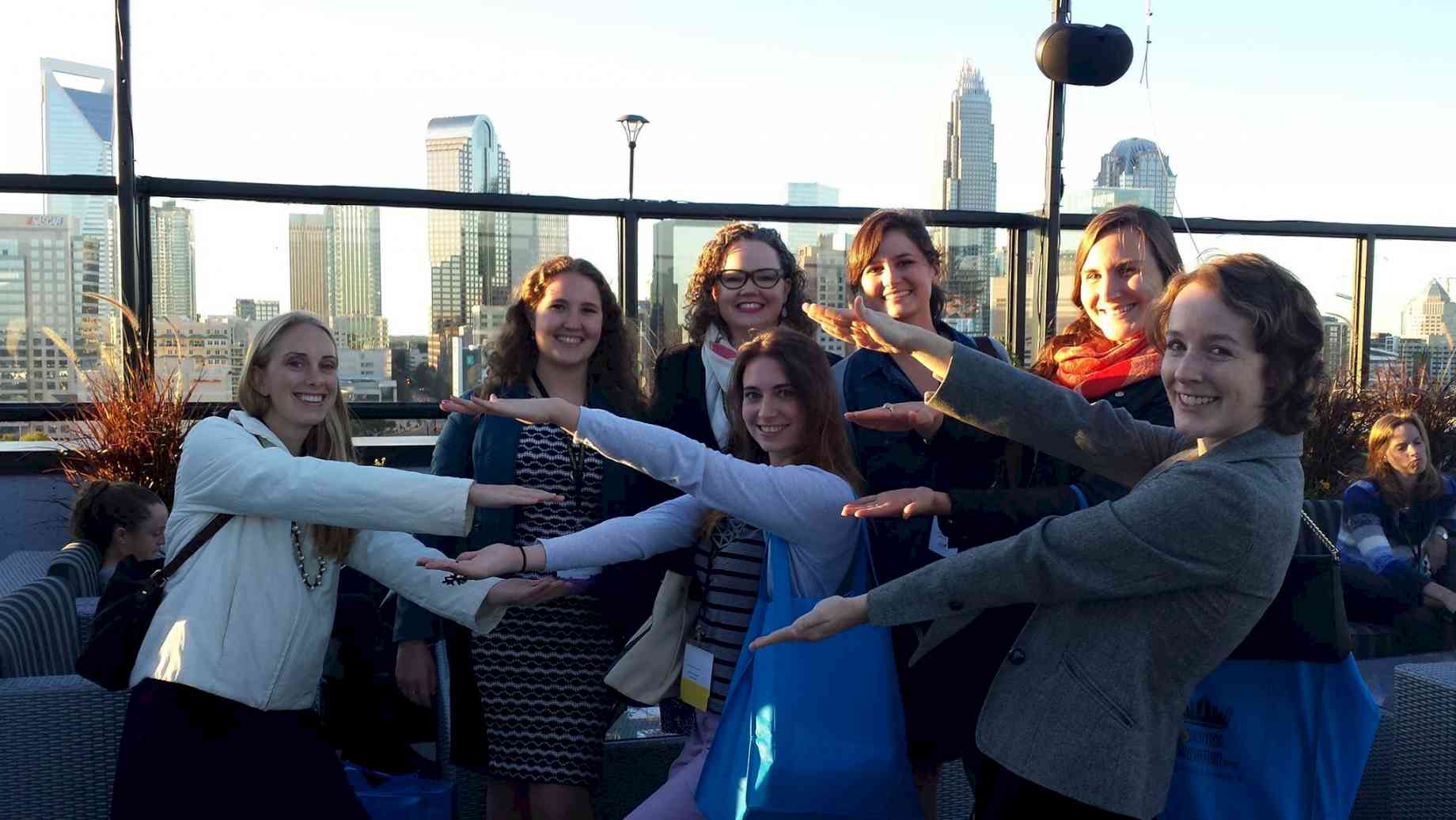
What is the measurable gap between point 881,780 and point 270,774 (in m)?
1.31

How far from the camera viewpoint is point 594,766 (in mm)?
2883

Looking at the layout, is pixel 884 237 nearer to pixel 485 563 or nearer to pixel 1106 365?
pixel 1106 365

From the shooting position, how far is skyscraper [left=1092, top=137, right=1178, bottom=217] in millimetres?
3025

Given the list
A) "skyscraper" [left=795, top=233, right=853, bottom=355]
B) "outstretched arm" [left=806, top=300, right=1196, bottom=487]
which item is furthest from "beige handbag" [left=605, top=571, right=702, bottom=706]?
"skyscraper" [left=795, top=233, right=853, bottom=355]

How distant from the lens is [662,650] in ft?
8.57

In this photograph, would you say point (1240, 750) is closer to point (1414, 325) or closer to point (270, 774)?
point (270, 774)

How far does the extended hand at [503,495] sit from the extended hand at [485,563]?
0.31 feet

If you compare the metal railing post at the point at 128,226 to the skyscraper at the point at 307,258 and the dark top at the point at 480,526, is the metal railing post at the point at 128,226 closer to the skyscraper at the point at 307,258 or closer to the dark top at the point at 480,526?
the skyscraper at the point at 307,258

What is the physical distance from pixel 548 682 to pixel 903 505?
120cm

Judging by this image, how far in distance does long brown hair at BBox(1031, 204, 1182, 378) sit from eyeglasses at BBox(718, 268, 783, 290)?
2.55 ft

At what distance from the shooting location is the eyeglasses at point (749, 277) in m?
3.24

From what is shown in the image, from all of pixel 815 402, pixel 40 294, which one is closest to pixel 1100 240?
pixel 815 402

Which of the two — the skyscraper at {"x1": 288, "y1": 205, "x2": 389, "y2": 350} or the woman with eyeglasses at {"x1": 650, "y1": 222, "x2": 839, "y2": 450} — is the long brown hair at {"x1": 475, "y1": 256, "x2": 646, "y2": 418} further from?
the skyscraper at {"x1": 288, "y1": 205, "x2": 389, "y2": 350}

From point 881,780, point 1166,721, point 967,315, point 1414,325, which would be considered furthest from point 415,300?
point 1414,325
